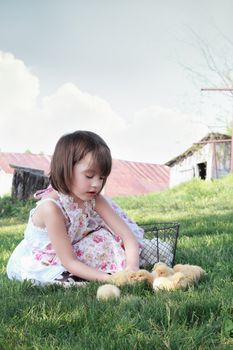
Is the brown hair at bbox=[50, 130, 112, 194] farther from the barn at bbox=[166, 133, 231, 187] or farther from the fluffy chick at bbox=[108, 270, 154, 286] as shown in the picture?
the barn at bbox=[166, 133, 231, 187]

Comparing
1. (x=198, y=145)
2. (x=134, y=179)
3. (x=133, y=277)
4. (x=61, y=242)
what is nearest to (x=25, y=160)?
(x=134, y=179)

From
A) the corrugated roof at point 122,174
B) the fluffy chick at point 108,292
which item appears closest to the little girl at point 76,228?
the fluffy chick at point 108,292

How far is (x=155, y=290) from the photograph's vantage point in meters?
2.35

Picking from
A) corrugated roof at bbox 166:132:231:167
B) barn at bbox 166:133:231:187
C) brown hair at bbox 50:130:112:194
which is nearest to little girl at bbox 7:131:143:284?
brown hair at bbox 50:130:112:194

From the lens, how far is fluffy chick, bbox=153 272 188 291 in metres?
2.36

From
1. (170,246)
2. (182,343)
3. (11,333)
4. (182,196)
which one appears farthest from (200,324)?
(182,196)

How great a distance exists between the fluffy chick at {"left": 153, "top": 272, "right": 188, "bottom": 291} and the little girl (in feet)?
1.18

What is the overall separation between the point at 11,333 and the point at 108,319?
36 centimetres

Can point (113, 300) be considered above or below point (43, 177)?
below

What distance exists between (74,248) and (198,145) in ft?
50.6

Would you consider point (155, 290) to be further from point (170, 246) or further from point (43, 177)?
point (43, 177)

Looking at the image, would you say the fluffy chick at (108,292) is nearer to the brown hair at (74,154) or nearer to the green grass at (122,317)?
the green grass at (122,317)

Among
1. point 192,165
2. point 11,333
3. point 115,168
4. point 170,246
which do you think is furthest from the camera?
point 115,168

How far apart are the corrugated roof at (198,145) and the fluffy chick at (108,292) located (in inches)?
518
